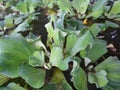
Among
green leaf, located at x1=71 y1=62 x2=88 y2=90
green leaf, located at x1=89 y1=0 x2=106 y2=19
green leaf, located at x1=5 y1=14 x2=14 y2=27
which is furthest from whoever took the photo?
green leaf, located at x1=5 y1=14 x2=14 y2=27

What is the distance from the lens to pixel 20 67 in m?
0.89

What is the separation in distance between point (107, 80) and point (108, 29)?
45 centimetres

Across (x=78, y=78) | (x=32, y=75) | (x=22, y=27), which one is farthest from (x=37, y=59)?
(x=22, y=27)

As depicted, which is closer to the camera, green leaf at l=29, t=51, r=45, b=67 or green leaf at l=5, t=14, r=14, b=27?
green leaf at l=29, t=51, r=45, b=67

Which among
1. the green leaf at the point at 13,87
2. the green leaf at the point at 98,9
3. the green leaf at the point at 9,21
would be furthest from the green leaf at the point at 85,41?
the green leaf at the point at 9,21

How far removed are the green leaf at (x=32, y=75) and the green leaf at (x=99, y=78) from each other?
168 mm

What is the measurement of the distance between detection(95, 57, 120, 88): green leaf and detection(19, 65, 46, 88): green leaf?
0.71 feet

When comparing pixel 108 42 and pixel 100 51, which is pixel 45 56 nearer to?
pixel 100 51

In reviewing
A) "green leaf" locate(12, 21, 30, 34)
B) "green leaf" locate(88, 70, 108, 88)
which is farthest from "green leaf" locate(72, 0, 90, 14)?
"green leaf" locate(88, 70, 108, 88)

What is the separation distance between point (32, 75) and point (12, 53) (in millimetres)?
122

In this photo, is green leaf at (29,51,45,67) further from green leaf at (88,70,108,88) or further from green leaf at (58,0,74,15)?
green leaf at (58,0,74,15)

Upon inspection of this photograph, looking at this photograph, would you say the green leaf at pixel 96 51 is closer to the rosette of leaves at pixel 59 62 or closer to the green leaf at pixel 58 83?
the rosette of leaves at pixel 59 62

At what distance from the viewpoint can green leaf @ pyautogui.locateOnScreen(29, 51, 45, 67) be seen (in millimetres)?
932

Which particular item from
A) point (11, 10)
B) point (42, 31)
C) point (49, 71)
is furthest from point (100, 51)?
point (11, 10)
